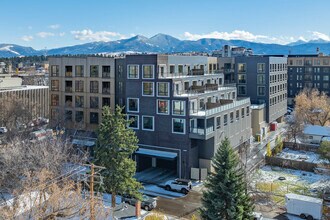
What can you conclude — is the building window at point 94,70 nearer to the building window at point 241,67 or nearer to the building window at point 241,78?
the building window at point 241,78

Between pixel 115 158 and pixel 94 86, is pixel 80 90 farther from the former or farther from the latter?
pixel 115 158

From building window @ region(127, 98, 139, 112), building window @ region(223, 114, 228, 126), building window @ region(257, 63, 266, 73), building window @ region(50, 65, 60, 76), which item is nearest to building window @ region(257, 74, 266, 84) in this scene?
building window @ region(257, 63, 266, 73)

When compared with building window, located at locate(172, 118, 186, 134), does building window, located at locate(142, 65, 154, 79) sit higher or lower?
higher

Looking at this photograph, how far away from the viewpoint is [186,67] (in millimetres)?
58469

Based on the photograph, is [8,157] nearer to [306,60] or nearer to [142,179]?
[142,179]

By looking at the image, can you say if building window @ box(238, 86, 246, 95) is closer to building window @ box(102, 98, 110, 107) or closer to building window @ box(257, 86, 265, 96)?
building window @ box(257, 86, 265, 96)

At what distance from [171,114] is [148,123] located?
4.03 m

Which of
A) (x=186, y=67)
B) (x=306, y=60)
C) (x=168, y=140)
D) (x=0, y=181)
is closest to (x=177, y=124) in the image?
(x=168, y=140)

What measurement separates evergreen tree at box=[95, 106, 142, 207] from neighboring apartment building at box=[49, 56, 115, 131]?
21.1 meters

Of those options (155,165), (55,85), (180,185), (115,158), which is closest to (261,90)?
(155,165)

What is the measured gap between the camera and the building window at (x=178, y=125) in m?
47.8

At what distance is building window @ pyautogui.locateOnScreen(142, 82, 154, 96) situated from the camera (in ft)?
164

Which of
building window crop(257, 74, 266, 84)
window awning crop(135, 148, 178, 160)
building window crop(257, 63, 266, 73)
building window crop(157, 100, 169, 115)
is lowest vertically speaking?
window awning crop(135, 148, 178, 160)

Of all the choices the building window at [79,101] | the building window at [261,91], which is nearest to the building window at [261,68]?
the building window at [261,91]
